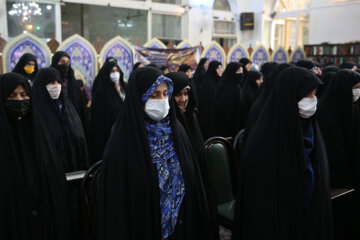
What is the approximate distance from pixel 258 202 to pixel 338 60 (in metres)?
10.1

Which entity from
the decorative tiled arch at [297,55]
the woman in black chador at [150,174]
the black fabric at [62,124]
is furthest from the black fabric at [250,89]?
the decorative tiled arch at [297,55]

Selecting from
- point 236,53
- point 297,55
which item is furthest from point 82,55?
point 297,55

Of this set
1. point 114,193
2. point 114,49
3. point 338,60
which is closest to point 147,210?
point 114,193

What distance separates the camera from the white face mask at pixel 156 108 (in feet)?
5.52

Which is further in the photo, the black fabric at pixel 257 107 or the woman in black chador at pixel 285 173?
the black fabric at pixel 257 107

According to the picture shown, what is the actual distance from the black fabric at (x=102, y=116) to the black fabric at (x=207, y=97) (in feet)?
5.47

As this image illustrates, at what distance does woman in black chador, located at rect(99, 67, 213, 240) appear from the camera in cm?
156

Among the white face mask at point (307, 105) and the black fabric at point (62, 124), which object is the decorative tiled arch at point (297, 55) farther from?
the white face mask at point (307, 105)

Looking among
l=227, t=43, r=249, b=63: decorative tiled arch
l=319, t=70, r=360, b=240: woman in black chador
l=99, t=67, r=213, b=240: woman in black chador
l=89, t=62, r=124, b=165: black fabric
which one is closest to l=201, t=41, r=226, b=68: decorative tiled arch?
l=227, t=43, r=249, b=63: decorative tiled arch

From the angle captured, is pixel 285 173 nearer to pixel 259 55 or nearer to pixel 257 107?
pixel 257 107

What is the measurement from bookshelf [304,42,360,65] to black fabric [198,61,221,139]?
660cm

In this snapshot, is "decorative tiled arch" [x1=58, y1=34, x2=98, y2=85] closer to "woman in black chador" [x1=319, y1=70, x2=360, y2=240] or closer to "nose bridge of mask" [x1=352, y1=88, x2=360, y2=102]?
"woman in black chador" [x1=319, y1=70, x2=360, y2=240]

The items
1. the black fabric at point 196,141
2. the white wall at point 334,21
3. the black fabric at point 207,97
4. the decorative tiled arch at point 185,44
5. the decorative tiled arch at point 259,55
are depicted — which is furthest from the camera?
the white wall at point 334,21

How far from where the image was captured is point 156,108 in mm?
1683
